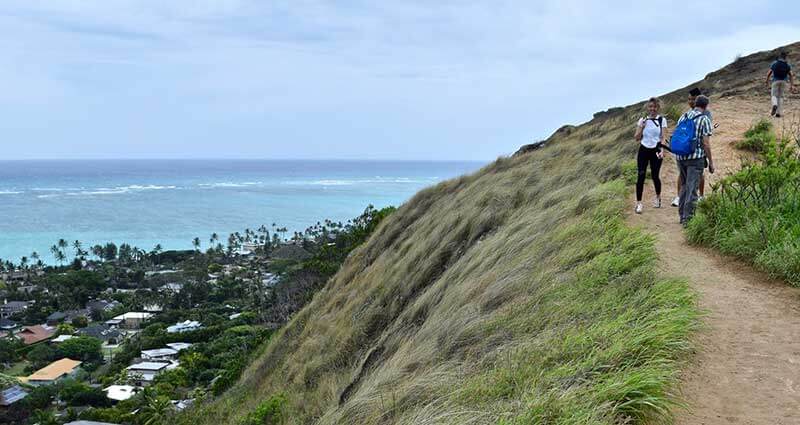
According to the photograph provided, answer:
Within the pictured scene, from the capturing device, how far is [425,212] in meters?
16.7

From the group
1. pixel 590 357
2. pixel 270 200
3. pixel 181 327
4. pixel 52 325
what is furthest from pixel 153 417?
pixel 270 200

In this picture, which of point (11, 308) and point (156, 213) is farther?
point (156, 213)

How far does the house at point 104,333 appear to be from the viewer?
4467 centimetres

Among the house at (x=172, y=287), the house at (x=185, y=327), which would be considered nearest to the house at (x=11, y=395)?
the house at (x=185, y=327)

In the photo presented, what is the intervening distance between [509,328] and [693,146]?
4083mm

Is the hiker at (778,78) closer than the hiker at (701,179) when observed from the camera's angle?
No

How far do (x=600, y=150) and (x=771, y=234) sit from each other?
8.41 metres

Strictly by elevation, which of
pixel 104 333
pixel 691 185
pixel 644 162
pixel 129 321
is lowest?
pixel 129 321

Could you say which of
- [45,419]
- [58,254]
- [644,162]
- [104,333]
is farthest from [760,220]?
[58,254]

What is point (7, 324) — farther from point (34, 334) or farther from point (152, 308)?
point (152, 308)

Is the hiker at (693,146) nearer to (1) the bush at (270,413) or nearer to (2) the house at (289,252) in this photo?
(1) the bush at (270,413)

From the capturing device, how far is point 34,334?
4431 cm

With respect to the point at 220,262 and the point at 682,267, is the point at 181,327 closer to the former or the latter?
the point at 220,262

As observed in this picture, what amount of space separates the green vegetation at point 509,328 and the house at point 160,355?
88.2ft
